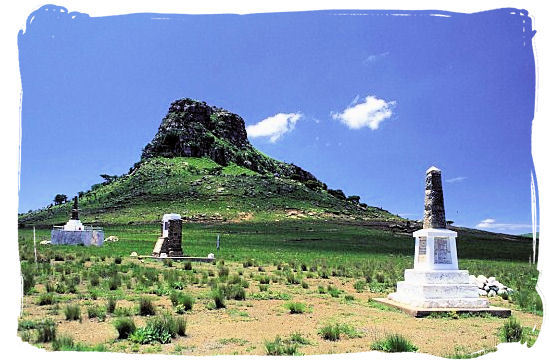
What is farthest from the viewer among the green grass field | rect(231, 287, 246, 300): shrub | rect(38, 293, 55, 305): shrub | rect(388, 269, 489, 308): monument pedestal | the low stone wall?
the low stone wall

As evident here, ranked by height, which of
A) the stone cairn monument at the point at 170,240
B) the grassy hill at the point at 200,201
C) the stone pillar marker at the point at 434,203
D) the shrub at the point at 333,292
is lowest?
the shrub at the point at 333,292

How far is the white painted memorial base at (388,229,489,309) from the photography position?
12844 millimetres

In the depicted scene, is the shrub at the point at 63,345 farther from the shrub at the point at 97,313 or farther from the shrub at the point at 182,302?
the shrub at the point at 182,302

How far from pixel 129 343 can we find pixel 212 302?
581 cm

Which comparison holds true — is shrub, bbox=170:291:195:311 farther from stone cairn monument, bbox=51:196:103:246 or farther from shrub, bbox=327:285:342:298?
stone cairn monument, bbox=51:196:103:246

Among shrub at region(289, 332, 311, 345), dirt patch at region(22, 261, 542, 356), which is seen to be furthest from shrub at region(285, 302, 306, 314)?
shrub at region(289, 332, 311, 345)

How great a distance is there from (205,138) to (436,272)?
153637mm

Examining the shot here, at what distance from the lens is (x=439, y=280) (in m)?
13.0

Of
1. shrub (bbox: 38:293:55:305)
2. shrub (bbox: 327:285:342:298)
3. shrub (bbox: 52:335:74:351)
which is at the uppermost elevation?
shrub (bbox: 52:335:74:351)

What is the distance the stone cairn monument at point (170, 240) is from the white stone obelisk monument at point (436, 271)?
56.7 ft

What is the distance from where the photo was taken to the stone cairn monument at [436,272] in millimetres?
12859

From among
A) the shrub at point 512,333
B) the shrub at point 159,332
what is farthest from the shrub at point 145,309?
the shrub at point 512,333

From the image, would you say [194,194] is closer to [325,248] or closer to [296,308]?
[325,248]

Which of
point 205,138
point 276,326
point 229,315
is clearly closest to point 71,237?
point 229,315
